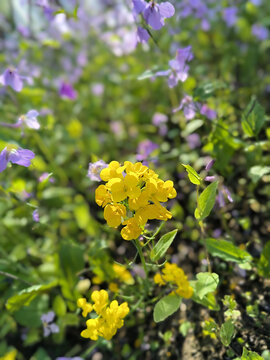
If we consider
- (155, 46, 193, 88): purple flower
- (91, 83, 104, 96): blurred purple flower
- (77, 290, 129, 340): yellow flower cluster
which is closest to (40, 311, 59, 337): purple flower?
(77, 290, 129, 340): yellow flower cluster

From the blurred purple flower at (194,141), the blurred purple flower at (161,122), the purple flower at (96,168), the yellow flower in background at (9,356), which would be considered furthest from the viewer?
the blurred purple flower at (161,122)

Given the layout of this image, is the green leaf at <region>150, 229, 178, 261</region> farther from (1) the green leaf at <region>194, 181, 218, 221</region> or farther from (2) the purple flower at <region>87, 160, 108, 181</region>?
(2) the purple flower at <region>87, 160, 108, 181</region>

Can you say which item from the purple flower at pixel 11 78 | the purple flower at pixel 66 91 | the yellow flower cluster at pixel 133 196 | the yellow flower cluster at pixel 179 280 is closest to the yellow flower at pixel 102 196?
the yellow flower cluster at pixel 133 196

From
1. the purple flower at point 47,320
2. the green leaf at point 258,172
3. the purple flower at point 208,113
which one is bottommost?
the purple flower at point 47,320

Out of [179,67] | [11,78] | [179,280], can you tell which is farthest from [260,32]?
[179,280]

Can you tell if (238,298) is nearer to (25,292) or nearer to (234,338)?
(234,338)

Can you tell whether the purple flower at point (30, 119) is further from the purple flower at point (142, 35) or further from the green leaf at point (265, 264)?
the green leaf at point (265, 264)
